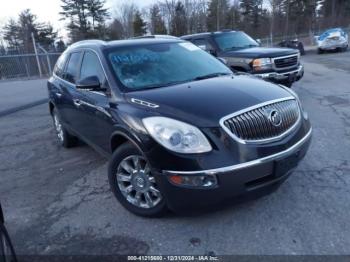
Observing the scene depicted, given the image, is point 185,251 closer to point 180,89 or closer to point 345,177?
point 180,89

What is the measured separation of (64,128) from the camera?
5625 mm

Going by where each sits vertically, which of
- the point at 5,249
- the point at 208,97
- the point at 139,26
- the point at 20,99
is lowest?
the point at 20,99

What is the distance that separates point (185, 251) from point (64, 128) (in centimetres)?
356

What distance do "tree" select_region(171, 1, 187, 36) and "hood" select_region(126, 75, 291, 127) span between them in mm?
46863

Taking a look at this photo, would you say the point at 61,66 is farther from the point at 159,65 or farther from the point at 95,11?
the point at 95,11

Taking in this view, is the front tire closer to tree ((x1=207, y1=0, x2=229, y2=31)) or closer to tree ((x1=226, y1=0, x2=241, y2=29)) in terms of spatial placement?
tree ((x1=207, y1=0, x2=229, y2=31))

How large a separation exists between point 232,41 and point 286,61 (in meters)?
2.00

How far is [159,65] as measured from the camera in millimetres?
4016

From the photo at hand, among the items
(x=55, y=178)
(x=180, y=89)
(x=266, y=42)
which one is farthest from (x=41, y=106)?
(x=266, y=42)

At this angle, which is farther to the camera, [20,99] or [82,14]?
[82,14]

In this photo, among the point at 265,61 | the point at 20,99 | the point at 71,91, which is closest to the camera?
the point at 71,91

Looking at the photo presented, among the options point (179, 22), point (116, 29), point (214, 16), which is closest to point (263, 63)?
point (179, 22)

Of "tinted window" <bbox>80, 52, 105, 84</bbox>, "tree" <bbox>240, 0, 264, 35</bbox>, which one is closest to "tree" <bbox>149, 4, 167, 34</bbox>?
"tree" <bbox>240, 0, 264, 35</bbox>

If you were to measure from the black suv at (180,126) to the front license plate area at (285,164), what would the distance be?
1cm
